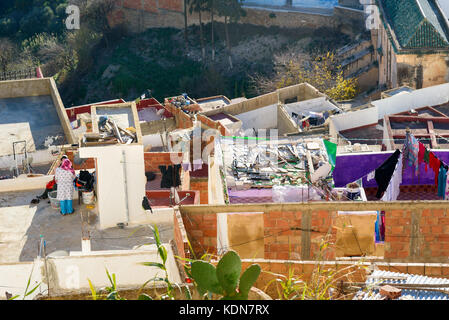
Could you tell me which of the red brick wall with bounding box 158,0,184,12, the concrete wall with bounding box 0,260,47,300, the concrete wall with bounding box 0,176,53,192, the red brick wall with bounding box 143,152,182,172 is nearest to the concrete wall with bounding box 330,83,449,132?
the red brick wall with bounding box 143,152,182,172

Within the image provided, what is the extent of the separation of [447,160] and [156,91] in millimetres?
40591

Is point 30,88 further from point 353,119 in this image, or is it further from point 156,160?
point 353,119

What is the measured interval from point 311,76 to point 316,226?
124ft

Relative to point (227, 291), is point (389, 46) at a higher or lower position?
higher

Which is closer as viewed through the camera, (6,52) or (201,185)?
(201,185)

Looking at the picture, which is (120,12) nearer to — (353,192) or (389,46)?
(389,46)

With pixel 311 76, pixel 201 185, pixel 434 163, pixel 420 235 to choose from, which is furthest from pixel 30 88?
pixel 311 76

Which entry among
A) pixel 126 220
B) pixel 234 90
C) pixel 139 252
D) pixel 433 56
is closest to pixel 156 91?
pixel 234 90

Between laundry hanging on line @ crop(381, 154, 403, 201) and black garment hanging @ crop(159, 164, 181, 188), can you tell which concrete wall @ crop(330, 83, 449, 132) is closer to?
laundry hanging on line @ crop(381, 154, 403, 201)

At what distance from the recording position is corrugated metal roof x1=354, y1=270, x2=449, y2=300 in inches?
348

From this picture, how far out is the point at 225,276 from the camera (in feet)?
23.7

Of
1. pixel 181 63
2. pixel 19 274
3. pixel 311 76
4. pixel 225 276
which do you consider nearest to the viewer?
pixel 225 276

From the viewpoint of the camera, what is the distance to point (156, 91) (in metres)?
59.7

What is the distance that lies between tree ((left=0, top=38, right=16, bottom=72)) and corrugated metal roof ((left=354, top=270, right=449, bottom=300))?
53762 millimetres
